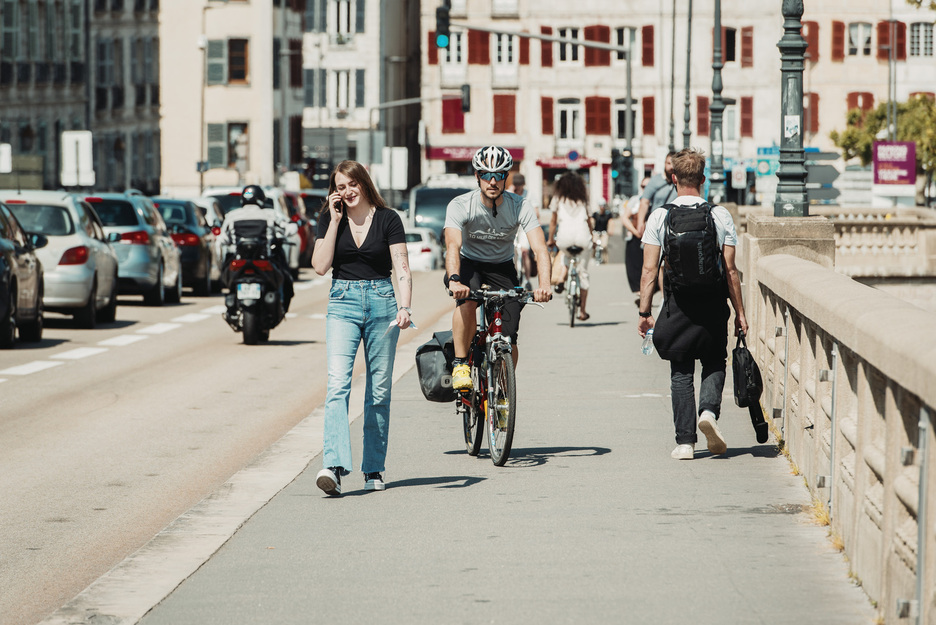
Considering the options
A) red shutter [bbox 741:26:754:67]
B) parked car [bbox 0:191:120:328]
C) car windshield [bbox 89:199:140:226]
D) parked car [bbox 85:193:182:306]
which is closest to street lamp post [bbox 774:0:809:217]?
parked car [bbox 0:191:120:328]

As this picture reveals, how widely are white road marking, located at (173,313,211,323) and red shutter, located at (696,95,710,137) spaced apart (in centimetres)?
6142

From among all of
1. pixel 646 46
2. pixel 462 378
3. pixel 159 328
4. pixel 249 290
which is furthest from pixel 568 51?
pixel 462 378

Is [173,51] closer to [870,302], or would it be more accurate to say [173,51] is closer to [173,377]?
[173,377]

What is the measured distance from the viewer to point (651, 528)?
7.50 metres

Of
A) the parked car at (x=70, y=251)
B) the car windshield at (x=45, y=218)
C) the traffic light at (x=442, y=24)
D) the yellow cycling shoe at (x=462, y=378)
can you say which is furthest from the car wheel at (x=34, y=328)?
the traffic light at (x=442, y=24)

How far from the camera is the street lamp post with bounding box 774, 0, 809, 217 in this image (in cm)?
1455

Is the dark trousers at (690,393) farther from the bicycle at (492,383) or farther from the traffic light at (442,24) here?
the traffic light at (442,24)

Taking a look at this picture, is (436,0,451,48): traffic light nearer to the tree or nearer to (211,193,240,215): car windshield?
(211,193,240,215): car windshield

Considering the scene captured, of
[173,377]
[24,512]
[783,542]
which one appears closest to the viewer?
[783,542]

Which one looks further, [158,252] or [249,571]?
[158,252]

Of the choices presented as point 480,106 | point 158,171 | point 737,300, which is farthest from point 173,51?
point 737,300

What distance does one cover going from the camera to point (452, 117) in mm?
86000

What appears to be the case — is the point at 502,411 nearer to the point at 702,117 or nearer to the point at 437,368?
the point at 437,368

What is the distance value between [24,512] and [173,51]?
6549cm
